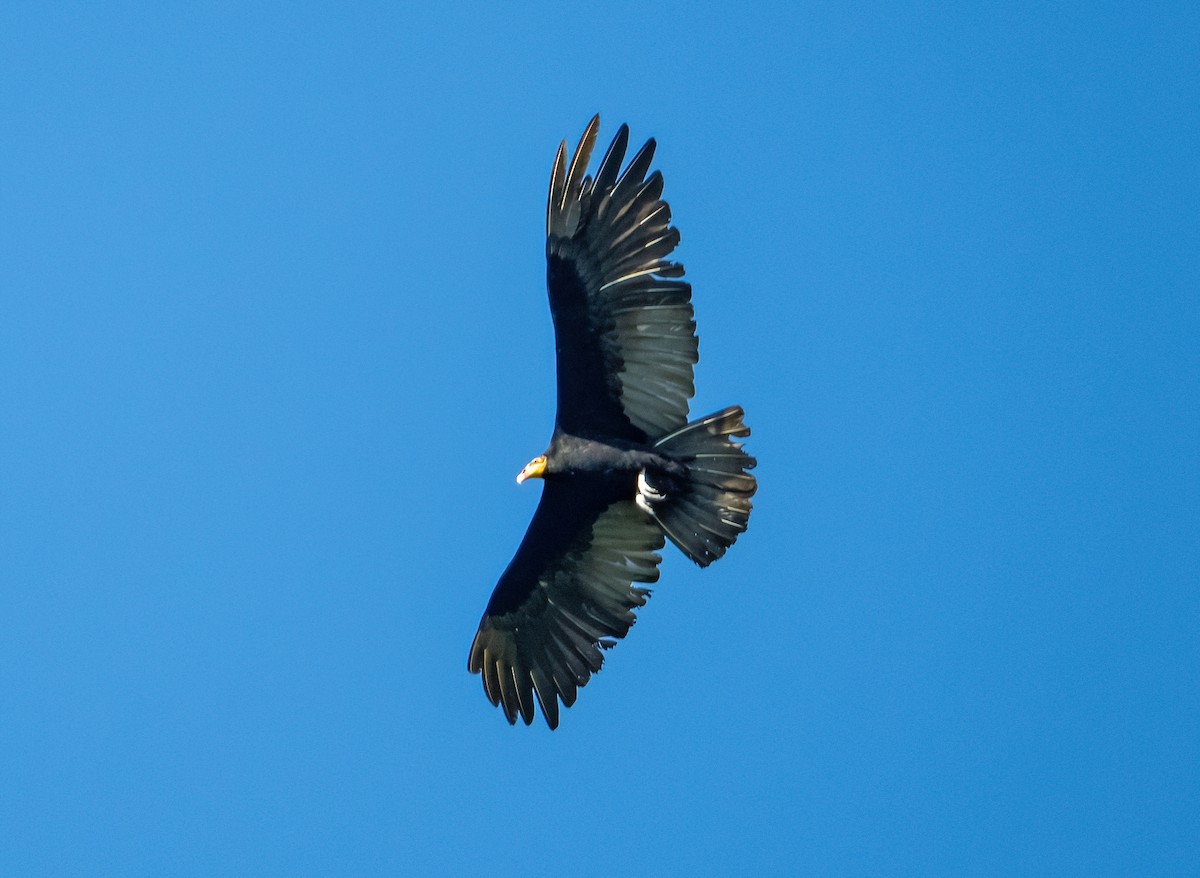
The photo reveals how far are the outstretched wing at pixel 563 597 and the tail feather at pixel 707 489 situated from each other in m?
0.32

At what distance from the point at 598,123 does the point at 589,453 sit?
8.54ft

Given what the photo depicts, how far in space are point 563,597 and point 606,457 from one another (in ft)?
4.33

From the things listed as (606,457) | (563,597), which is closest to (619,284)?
(606,457)

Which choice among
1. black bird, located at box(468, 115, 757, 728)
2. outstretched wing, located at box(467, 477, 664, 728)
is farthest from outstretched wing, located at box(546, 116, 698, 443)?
outstretched wing, located at box(467, 477, 664, 728)

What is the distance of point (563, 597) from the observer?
1502 cm

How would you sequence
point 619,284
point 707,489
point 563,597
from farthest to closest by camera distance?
1. point 563,597
2. point 707,489
3. point 619,284

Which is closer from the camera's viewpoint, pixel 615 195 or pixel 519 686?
pixel 615 195

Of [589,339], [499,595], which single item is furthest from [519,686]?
[589,339]

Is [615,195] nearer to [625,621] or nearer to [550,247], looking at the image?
[550,247]

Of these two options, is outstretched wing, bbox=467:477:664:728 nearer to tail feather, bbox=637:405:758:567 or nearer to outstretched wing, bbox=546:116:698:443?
tail feather, bbox=637:405:758:567

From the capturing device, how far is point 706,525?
1448 cm

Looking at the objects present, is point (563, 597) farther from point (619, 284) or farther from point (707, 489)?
point (619, 284)

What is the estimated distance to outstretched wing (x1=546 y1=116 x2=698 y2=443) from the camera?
14.0 metres

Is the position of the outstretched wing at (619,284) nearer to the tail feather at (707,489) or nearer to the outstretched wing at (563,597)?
the tail feather at (707,489)
